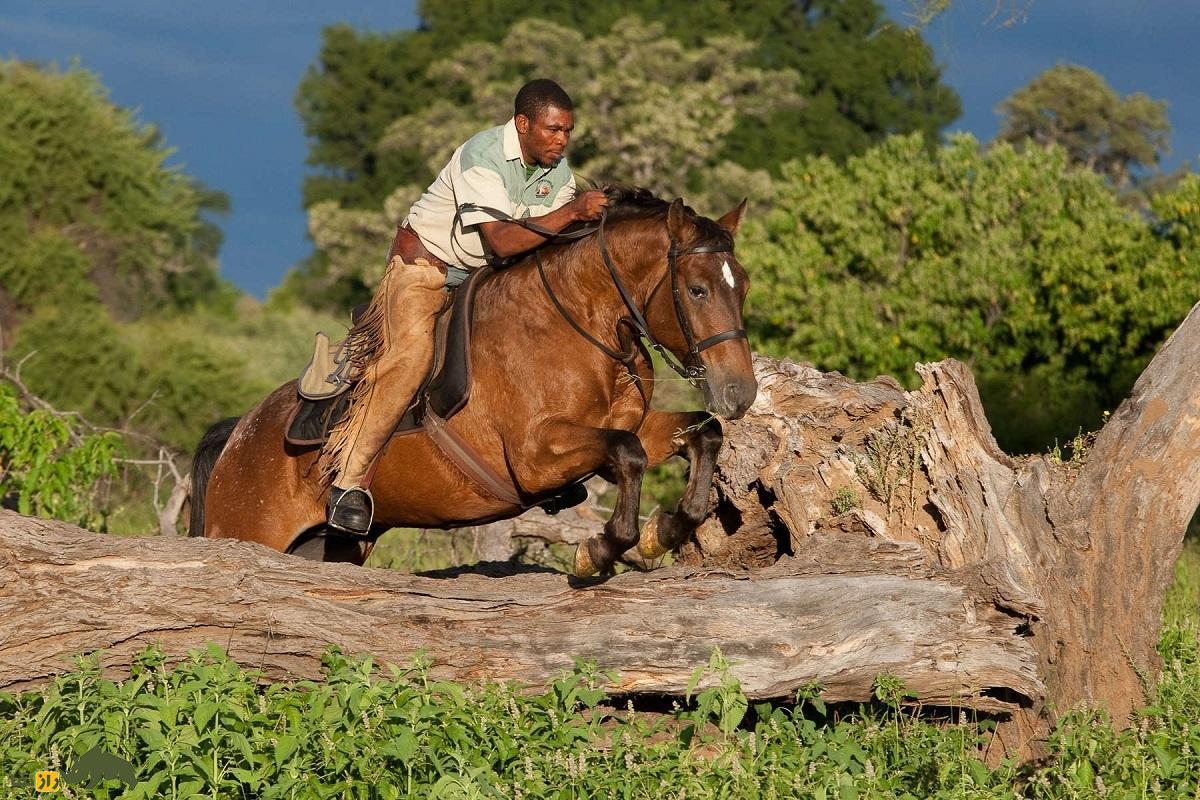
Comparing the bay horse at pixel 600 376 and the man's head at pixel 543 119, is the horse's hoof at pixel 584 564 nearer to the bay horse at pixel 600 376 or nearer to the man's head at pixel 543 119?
the bay horse at pixel 600 376

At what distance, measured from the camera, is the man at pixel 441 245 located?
22.9 ft

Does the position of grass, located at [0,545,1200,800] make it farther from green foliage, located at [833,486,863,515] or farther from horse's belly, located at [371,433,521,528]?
green foliage, located at [833,486,863,515]

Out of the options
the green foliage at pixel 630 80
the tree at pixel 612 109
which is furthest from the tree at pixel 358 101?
the tree at pixel 612 109

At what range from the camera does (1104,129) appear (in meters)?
51.4

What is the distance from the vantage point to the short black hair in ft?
22.5

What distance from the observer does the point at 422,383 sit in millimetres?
7203

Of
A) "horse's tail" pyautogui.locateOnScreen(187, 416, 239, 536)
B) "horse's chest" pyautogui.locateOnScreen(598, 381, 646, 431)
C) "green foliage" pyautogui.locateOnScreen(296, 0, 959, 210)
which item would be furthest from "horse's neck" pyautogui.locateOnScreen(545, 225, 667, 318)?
"green foliage" pyautogui.locateOnScreen(296, 0, 959, 210)

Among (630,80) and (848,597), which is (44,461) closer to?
(848,597)

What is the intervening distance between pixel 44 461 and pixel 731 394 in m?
6.54

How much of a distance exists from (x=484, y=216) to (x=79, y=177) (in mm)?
28952

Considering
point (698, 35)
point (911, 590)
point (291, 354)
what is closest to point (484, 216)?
point (911, 590)

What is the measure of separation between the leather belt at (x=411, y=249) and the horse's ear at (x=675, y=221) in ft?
4.48

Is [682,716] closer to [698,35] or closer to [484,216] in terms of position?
[484,216]

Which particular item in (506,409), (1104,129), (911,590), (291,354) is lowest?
(911,590)
